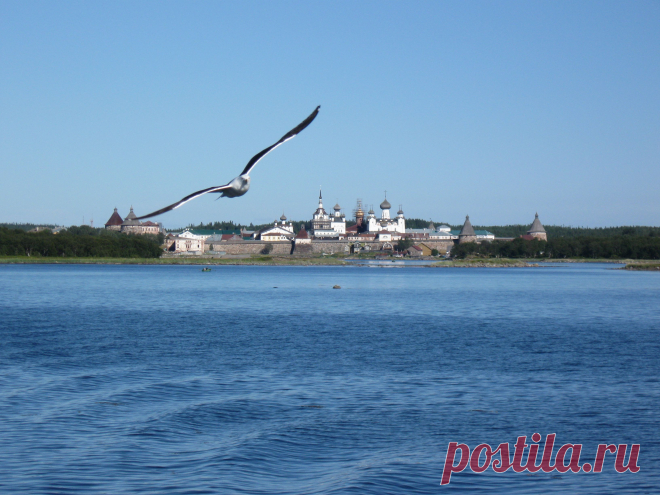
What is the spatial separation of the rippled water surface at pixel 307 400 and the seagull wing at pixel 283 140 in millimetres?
5390

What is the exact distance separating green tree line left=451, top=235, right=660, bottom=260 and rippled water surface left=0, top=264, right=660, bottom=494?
8653 centimetres

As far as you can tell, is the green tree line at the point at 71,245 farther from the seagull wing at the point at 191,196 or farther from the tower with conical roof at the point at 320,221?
the seagull wing at the point at 191,196

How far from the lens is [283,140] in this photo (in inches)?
252

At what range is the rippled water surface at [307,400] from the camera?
10.5m

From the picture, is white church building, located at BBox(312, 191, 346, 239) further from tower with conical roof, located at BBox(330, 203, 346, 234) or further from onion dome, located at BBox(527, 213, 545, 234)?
onion dome, located at BBox(527, 213, 545, 234)

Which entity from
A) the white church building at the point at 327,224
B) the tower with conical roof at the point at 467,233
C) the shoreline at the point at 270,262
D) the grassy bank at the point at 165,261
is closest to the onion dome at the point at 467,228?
the tower with conical roof at the point at 467,233

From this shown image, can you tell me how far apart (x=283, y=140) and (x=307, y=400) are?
941 centimetres

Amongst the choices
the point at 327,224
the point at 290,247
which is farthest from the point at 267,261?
the point at 327,224

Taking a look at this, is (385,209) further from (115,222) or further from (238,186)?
(238,186)

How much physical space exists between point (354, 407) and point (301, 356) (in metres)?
6.53

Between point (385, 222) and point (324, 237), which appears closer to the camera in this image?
point (324, 237)

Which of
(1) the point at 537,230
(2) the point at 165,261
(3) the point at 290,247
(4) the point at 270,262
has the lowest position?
(4) the point at 270,262

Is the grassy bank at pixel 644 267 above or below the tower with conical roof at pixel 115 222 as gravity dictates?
below

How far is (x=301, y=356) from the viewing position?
20.8m
